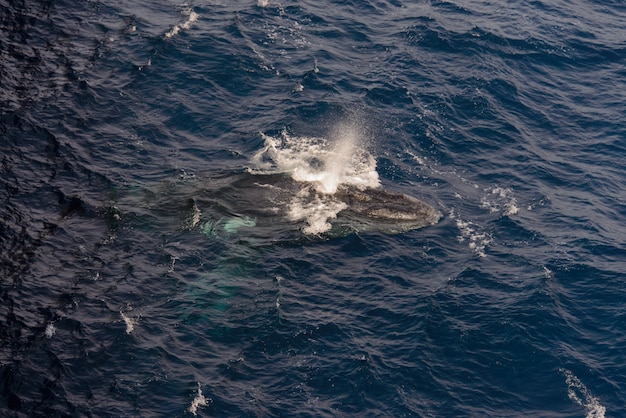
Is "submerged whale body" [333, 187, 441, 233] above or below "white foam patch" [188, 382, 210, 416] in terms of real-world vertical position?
above

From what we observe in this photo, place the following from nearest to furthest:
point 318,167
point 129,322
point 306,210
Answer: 1. point 129,322
2. point 306,210
3. point 318,167

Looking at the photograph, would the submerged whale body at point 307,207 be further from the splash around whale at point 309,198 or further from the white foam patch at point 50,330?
the white foam patch at point 50,330

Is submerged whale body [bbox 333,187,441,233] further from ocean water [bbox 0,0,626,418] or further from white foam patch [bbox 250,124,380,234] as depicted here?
white foam patch [bbox 250,124,380,234]

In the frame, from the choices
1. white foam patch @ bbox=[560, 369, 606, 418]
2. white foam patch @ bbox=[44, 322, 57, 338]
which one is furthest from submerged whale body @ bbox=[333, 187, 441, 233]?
white foam patch @ bbox=[44, 322, 57, 338]

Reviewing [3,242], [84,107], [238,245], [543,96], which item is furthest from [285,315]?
[543,96]

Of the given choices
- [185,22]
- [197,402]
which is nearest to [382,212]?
[197,402]

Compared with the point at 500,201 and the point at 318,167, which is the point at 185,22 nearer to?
the point at 318,167

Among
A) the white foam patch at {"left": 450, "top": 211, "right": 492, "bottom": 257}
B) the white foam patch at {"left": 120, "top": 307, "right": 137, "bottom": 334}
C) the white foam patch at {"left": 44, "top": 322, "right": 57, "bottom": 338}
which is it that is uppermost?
the white foam patch at {"left": 450, "top": 211, "right": 492, "bottom": 257}
